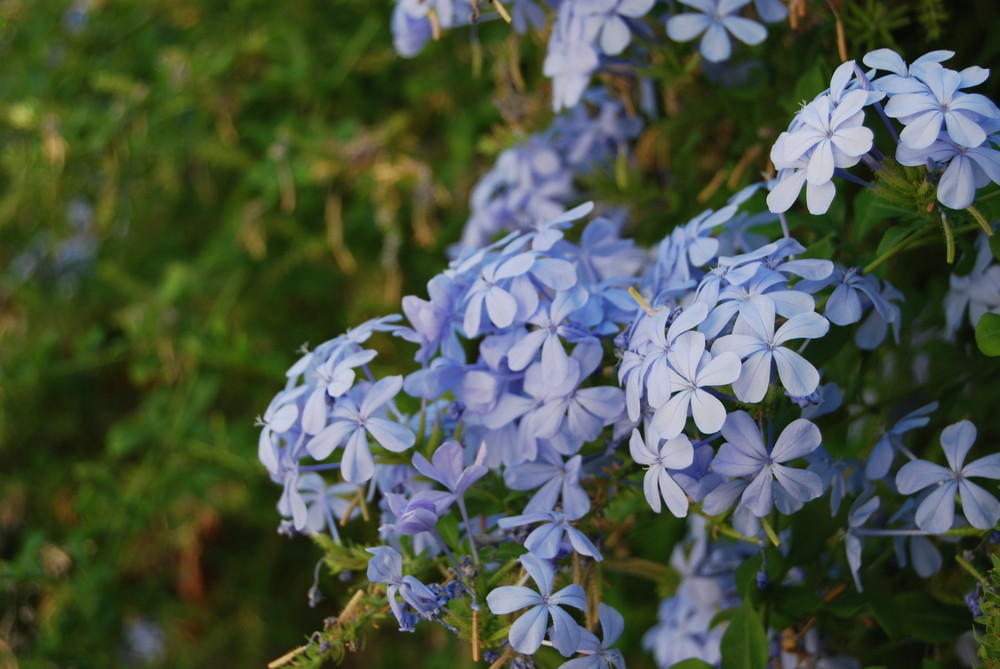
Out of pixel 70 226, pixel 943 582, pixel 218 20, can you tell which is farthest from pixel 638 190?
pixel 70 226

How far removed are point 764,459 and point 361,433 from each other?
29cm

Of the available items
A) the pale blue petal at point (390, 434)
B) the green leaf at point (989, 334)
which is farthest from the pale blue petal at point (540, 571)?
the green leaf at point (989, 334)

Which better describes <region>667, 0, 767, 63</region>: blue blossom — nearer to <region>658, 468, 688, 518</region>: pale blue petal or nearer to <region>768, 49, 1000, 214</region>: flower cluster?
<region>768, 49, 1000, 214</region>: flower cluster

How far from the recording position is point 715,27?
2.80ft

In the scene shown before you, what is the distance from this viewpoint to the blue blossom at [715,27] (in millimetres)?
839

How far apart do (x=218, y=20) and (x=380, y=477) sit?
44.4 inches

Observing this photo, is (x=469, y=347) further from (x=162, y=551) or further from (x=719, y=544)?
(x=162, y=551)

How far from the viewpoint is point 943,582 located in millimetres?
860

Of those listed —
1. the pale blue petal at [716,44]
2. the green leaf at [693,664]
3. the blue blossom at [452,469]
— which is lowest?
the green leaf at [693,664]

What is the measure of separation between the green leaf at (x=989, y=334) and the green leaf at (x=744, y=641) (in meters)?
0.26

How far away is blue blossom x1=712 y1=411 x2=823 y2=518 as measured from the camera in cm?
63

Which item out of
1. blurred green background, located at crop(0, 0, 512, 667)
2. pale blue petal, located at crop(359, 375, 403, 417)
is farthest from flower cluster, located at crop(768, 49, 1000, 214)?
blurred green background, located at crop(0, 0, 512, 667)

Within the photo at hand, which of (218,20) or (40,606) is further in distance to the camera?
(218,20)

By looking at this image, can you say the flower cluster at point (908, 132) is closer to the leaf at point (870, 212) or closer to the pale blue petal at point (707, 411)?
the leaf at point (870, 212)
